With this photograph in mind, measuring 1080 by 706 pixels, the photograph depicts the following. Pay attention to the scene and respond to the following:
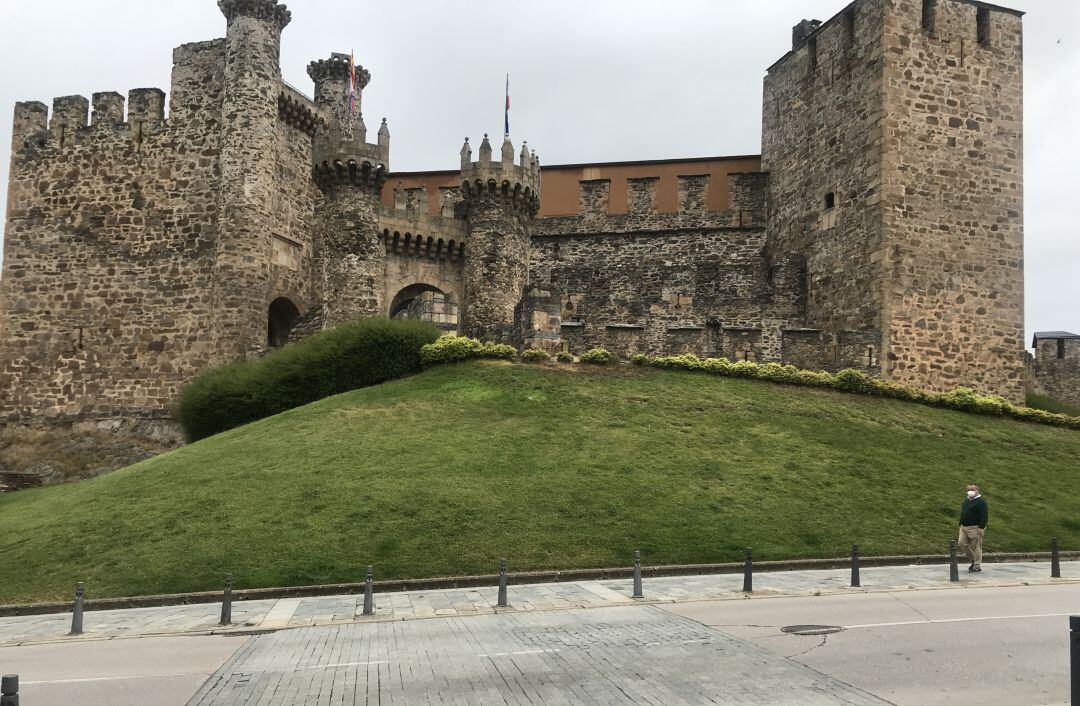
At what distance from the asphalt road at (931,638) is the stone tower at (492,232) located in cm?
2368

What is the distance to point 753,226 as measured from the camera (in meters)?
38.4

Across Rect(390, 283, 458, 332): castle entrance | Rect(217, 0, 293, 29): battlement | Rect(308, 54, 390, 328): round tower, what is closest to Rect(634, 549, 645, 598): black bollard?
Rect(390, 283, 458, 332): castle entrance

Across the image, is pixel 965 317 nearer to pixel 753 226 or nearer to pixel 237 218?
pixel 753 226

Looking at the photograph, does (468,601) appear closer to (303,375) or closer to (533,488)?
(533,488)

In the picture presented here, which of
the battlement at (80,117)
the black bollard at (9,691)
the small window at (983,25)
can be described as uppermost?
the small window at (983,25)

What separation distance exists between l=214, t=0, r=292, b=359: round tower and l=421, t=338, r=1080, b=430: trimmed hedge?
8101 millimetres

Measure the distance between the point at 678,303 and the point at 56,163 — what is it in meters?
25.2

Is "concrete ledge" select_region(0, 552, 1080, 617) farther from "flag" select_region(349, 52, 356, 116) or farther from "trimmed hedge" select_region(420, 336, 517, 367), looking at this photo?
"flag" select_region(349, 52, 356, 116)

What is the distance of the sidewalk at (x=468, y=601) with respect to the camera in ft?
41.0

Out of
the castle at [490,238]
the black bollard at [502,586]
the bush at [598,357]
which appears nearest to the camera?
the black bollard at [502,586]

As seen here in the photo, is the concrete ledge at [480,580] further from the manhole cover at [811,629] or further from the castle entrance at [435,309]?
the castle entrance at [435,309]

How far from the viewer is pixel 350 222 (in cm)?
3472

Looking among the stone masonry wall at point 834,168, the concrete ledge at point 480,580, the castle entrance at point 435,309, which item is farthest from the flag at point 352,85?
the concrete ledge at point 480,580

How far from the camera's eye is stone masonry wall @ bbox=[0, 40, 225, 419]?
33.1 metres
